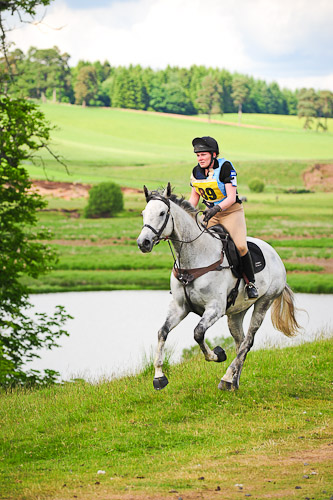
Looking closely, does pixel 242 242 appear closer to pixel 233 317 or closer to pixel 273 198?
pixel 233 317

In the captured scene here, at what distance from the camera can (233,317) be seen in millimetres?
10844

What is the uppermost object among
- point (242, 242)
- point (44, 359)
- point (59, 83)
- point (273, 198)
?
point (59, 83)

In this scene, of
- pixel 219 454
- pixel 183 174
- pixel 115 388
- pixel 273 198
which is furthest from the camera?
pixel 183 174

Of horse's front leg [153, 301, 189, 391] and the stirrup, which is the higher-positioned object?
the stirrup

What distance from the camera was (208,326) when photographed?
28.9ft

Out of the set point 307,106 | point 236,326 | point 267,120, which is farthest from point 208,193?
point 267,120

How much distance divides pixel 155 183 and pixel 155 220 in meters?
46.6

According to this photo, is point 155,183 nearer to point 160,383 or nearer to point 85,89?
point 85,89

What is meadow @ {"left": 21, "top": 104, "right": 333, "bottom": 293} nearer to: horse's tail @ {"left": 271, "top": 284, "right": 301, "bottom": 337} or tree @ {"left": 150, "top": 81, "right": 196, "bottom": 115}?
tree @ {"left": 150, "top": 81, "right": 196, "bottom": 115}

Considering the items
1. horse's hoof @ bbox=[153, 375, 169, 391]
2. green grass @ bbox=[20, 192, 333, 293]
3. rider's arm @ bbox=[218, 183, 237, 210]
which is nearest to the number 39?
rider's arm @ bbox=[218, 183, 237, 210]

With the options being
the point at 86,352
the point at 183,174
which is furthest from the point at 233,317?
the point at 183,174

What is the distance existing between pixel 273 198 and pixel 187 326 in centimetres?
2339

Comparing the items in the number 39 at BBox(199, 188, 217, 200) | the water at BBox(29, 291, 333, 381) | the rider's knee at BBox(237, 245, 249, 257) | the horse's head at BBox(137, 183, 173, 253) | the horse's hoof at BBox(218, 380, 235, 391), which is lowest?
the water at BBox(29, 291, 333, 381)

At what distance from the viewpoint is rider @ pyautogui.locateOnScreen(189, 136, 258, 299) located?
9141mm
